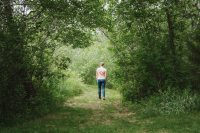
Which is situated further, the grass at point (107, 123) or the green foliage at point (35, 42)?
the green foliage at point (35, 42)

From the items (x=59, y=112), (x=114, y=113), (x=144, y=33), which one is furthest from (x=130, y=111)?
(x=144, y=33)

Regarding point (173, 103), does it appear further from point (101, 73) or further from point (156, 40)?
point (101, 73)

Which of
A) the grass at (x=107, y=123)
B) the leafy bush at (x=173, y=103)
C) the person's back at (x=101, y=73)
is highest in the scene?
the person's back at (x=101, y=73)

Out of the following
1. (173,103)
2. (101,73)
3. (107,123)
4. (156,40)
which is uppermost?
(156,40)

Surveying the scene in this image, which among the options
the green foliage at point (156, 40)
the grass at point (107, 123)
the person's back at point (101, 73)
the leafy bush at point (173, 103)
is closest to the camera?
the grass at point (107, 123)

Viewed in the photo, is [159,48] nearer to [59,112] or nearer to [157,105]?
[157,105]

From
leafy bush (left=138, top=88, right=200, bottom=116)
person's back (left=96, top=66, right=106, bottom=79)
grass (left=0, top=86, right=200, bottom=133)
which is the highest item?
person's back (left=96, top=66, right=106, bottom=79)

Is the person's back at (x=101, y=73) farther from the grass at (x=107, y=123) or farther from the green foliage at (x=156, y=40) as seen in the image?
the grass at (x=107, y=123)

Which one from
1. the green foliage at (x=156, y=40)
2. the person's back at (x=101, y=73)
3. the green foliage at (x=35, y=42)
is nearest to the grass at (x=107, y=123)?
the green foliage at (x=35, y=42)

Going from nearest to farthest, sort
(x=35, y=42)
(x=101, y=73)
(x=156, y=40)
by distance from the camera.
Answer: (x=35, y=42)
(x=156, y=40)
(x=101, y=73)

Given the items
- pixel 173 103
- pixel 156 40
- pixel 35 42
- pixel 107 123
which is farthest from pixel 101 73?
pixel 107 123

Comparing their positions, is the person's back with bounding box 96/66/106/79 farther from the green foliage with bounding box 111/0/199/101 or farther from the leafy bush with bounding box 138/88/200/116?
the leafy bush with bounding box 138/88/200/116

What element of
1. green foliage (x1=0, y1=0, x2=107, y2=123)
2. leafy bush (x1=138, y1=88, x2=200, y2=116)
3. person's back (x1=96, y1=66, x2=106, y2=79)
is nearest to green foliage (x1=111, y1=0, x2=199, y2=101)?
leafy bush (x1=138, y1=88, x2=200, y2=116)

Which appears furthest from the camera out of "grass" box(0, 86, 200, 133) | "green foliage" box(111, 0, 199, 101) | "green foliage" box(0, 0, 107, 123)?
"green foliage" box(111, 0, 199, 101)
